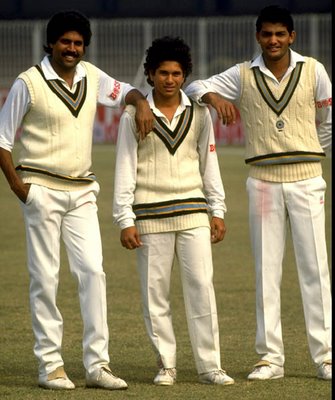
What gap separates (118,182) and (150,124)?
36 cm

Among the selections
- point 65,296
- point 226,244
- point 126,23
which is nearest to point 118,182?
point 65,296

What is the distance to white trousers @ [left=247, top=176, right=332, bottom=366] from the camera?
7840 mm

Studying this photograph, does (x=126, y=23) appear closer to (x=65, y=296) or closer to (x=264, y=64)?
(x=65, y=296)

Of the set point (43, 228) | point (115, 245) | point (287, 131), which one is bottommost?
point (115, 245)

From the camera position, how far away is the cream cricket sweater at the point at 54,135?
7.58m

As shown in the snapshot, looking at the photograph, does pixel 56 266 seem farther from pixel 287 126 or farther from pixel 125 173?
pixel 287 126

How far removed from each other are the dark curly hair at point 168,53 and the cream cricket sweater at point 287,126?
0.48m

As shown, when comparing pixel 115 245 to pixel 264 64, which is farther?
pixel 115 245

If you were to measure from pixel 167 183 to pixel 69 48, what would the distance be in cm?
87

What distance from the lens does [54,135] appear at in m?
7.61

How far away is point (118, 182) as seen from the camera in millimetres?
7602

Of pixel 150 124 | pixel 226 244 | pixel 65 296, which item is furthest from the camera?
pixel 226 244

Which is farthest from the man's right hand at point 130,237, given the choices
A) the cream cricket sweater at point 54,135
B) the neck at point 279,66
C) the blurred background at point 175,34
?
the blurred background at point 175,34

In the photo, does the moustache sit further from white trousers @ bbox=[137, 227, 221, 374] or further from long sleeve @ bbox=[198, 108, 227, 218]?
white trousers @ bbox=[137, 227, 221, 374]
